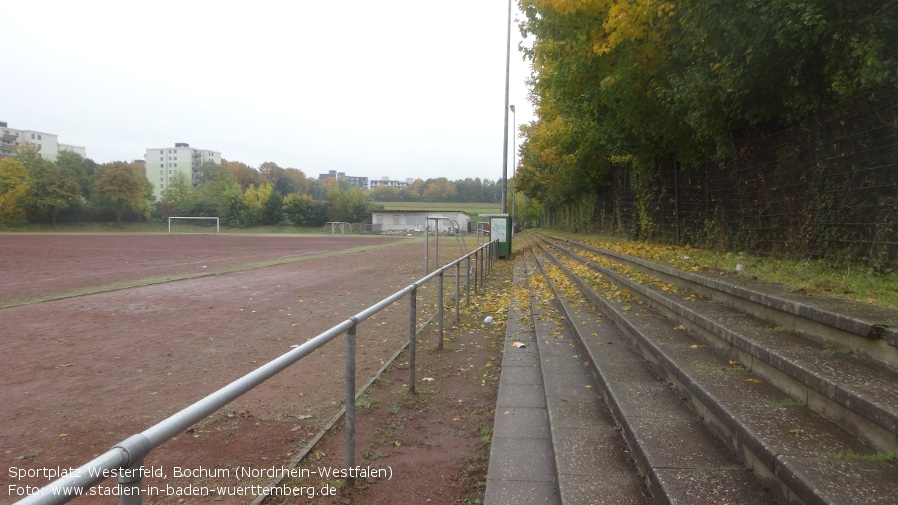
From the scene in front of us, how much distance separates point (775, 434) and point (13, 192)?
82933 millimetres

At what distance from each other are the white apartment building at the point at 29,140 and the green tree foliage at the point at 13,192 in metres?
34.6

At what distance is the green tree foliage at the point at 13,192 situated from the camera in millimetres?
66312

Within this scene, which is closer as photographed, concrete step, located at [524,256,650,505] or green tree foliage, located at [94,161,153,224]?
concrete step, located at [524,256,650,505]

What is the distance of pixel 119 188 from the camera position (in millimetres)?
74875

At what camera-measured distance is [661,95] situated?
10.3 meters

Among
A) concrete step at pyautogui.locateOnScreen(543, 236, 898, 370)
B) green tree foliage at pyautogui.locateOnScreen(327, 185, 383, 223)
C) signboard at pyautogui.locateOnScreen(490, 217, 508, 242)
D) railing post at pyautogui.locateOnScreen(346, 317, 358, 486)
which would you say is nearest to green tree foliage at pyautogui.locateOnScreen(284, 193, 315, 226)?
green tree foliage at pyautogui.locateOnScreen(327, 185, 383, 223)

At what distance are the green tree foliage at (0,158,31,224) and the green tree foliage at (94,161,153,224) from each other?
826 centimetres

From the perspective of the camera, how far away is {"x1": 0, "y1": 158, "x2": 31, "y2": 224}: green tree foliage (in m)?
66.3

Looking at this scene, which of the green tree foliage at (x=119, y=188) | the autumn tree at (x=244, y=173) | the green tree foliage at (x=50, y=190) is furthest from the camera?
the autumn tree at (x=244, y=173)

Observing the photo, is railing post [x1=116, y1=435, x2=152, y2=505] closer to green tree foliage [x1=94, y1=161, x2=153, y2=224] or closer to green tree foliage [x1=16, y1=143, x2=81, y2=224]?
green tree foliage [x1=16, y1=143, x2=81, y2=224]

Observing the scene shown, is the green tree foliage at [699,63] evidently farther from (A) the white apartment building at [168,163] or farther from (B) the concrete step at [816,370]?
(A) the white apartment building at [168,163]

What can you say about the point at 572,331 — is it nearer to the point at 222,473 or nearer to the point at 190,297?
the point at 222,473

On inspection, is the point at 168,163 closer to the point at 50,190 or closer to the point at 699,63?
the point at 50,190

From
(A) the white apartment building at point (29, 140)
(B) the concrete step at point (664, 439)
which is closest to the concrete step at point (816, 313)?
(B) the concrete step at point (664, 439)
